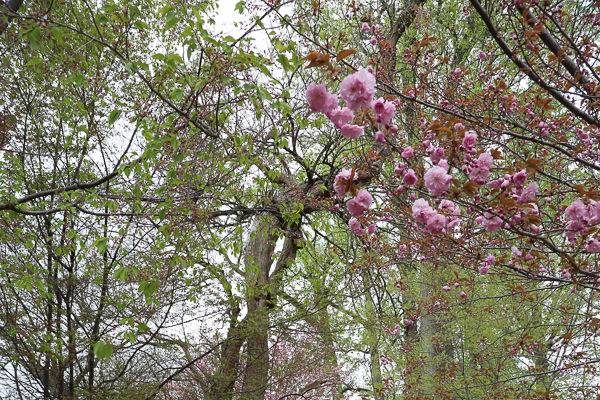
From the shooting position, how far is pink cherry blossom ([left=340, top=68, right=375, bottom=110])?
151 cm

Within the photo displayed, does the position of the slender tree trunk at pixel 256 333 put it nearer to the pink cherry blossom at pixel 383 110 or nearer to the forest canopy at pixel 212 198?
the forest canopy at pixel 212 198

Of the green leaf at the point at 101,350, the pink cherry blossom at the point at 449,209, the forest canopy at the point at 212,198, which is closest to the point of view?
the pink cherry blossom at the point at 449,209

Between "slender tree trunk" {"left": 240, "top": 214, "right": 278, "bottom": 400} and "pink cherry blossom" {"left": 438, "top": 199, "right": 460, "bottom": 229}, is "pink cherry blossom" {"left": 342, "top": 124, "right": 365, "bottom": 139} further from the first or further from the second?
"slender tree trunk" {"left": 240, "top": 214, "right": 278, "bottom": 400}

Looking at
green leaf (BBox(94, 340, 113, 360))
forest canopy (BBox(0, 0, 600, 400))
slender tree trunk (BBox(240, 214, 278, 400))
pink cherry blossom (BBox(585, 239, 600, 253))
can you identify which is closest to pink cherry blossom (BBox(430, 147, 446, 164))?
forest canopy (BBox(0, 0, 600, 400))

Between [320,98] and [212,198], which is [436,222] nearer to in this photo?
[320,98]

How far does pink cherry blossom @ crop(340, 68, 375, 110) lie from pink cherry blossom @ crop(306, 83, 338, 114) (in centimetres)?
8

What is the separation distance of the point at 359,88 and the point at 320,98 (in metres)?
0.14

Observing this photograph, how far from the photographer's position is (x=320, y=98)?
160 cm

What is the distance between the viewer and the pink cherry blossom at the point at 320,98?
5.16 ft

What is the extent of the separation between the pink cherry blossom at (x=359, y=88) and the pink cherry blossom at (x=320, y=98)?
0.25ft

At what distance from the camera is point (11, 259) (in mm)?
3955

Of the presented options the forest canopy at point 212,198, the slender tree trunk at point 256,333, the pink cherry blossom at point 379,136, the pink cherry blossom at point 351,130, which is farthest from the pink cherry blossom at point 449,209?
the slender tree trunk at point 256,333

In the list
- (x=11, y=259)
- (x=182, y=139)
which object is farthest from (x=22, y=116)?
(x=182, y=139)

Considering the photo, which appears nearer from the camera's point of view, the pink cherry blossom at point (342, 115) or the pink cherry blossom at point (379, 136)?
the pink cherry blossom at point (342, 115)
